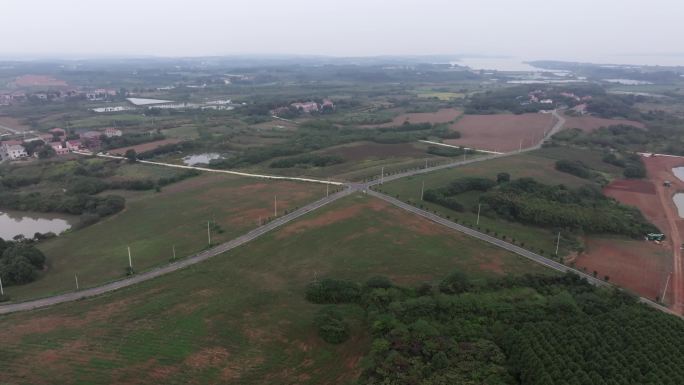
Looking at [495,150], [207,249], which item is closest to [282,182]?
[207,249]

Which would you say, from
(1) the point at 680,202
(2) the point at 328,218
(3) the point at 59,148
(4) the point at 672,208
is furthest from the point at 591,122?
(3) the point at 59,148

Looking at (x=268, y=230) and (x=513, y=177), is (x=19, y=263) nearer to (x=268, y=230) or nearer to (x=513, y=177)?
(x=268, y=230)

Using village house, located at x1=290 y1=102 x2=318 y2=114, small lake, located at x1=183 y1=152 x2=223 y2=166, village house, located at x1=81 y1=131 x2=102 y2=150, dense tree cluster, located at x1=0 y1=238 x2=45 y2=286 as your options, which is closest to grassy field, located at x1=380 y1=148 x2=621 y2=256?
small lake, located at x1=183 y1=152 x2=223 y2=166

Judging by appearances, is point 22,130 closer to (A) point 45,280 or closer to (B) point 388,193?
(A) point 45,280

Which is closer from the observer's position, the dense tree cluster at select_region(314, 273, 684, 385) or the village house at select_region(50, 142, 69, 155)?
the dense tree cluster at select_region(314, 273, 684, 385)

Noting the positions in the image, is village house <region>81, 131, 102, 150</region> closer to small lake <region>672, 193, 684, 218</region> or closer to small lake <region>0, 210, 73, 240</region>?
small lake <region>0, 210, 73, 240</region>
